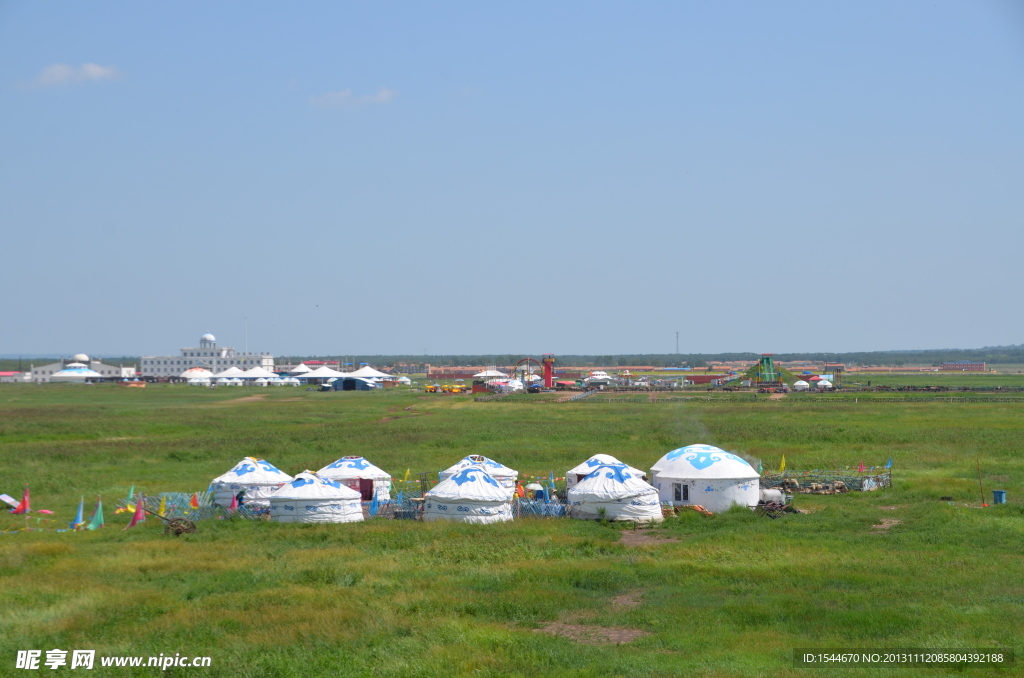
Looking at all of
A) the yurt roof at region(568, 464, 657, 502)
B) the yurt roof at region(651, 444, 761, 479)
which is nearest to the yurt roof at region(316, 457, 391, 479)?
the yurt roof at region(568, 464, 657, 502)

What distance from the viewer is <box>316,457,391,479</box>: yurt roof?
38656mm

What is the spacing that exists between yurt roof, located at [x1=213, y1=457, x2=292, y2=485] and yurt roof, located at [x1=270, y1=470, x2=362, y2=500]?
11.1ft

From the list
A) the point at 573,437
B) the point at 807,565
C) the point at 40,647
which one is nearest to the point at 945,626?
the point at 807,565

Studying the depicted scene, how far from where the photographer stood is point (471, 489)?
32.8 metres

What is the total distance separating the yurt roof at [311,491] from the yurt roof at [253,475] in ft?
11.1

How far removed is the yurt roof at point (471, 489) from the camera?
107 feet

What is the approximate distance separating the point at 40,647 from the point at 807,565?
1781cm

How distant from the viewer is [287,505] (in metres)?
33.0

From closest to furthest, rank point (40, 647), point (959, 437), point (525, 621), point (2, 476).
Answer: point (40, 647) < point (525, 621) < point (2, 476) < point (959, 437)

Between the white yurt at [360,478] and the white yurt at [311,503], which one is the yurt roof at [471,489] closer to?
the white yurt at [311,503]

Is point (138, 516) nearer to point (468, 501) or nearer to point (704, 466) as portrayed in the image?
point (468, 501)

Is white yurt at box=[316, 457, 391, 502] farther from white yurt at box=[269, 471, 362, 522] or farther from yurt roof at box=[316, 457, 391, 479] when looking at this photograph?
white yurt at box=[269, 471, 362, 522]

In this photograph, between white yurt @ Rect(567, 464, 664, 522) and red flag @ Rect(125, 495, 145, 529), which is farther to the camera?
white yurt @ Rect(567, 464, 664, 522)

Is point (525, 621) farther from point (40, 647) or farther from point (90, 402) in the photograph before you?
point (90, 402)
